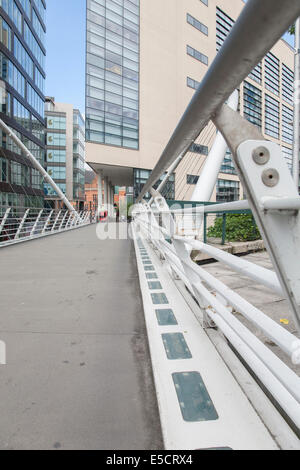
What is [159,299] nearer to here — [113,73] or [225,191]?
[113,73]

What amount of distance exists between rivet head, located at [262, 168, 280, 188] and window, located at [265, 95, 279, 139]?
35436mm

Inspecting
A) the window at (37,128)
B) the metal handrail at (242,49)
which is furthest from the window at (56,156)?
the metal handrail at (242,49)

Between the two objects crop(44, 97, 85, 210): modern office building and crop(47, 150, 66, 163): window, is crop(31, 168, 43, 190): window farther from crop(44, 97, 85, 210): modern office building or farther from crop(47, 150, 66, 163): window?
crop(47, 150, 66, 163): window

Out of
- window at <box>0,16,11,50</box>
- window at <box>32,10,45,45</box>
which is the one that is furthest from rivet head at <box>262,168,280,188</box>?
window at <box>32,10,45,45</box>

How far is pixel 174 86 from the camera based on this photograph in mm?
32469

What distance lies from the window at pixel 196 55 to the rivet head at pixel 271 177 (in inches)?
1573

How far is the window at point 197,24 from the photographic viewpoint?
33844mm

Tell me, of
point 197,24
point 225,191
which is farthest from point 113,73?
point 225,191

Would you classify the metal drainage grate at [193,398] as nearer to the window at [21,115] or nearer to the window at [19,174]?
the window at [19,174]

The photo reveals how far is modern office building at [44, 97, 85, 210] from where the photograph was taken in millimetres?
57094

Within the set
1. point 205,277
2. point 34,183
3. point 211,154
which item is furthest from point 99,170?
point 205,277

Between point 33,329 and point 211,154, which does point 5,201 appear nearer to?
point 211,154

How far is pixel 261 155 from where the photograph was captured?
81 centimetres

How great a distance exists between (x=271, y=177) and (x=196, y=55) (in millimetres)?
41261
